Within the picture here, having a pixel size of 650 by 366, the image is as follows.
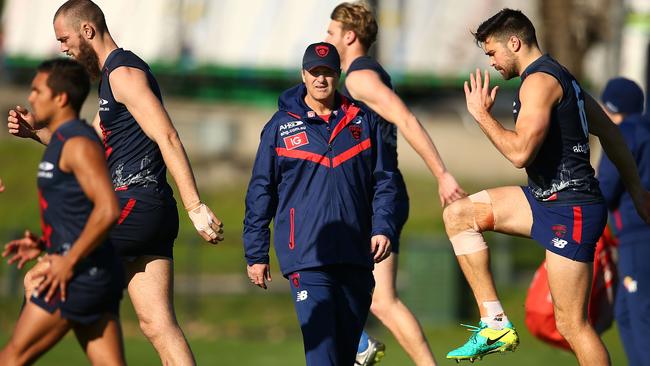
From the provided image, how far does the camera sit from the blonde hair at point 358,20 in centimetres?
989

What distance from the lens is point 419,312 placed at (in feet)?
65.6

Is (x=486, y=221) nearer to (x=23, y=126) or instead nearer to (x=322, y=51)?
(x=322, y=51)

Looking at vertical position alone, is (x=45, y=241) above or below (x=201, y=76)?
above

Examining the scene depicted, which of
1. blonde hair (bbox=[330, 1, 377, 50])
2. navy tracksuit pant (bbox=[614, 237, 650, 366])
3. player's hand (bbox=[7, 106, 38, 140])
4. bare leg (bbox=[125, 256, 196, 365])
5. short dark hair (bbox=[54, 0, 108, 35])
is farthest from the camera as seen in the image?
navy tracksuit pant (bbox=[614, 237, 650, 366])

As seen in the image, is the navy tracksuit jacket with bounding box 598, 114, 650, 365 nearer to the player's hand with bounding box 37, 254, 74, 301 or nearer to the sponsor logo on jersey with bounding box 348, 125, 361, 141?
the sponsor logo on jersey with bounding box 348, 125, 361, 141

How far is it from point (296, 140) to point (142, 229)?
1.15 meters

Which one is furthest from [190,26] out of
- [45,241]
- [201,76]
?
[45,241]

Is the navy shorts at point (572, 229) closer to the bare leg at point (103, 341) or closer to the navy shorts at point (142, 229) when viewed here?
the navy shorts at point (142, 229)

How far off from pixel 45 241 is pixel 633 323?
5.44 meters

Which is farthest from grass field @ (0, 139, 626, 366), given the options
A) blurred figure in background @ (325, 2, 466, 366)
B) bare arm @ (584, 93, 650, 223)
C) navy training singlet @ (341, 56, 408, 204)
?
bare arm @ (584, 93, 650, 223)

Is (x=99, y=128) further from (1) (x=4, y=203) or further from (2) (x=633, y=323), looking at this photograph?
(1) (x=4, y=203)

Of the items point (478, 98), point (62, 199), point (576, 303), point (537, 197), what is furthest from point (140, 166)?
point (576, 303)

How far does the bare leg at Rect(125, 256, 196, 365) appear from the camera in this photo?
8.38m

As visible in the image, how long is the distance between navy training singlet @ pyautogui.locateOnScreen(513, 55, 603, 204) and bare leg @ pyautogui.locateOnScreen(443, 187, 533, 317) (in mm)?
200
